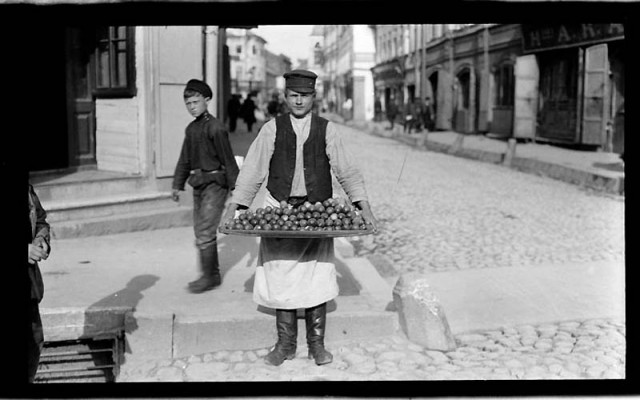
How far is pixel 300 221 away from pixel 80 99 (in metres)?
6.81

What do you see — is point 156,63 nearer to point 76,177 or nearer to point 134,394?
point 76,177

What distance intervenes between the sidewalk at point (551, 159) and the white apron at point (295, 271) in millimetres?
9224

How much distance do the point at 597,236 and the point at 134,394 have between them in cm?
729

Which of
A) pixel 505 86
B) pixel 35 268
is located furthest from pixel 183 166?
pixel 505 86

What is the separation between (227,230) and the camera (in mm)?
4508

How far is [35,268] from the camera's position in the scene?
3.79 metres

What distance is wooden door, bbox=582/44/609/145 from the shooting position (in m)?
20.0

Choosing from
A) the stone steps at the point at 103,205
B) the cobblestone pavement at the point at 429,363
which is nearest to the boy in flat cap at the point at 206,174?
the cobblestone pavement at the point at 429,363

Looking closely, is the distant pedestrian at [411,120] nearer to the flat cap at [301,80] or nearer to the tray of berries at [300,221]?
the flat cap at [301,80]

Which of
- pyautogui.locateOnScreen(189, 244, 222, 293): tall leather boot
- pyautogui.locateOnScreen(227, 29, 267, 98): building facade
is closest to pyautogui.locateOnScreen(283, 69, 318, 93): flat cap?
pyautogui.locateOnScreen(189, 244, 222, 293): tall leather boot

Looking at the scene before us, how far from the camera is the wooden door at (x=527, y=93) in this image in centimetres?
2408

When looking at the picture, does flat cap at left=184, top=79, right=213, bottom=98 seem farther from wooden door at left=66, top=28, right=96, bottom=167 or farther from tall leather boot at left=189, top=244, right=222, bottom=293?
wooden door at left=66, top=28, right=96, bottom=167

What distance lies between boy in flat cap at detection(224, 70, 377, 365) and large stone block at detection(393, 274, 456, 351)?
2.50ft

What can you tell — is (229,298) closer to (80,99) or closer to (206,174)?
(206,174)
